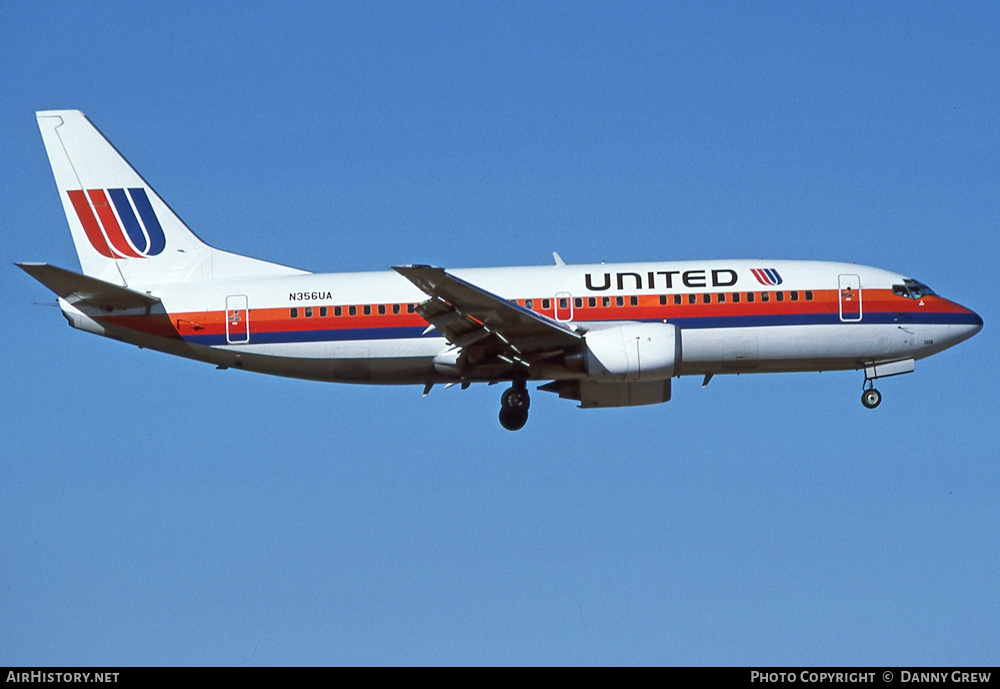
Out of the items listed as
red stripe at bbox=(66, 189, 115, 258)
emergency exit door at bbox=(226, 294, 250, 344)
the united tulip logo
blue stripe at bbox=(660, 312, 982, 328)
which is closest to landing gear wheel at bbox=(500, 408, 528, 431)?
blue stripe at bbox=(660, 312, 982, 328)

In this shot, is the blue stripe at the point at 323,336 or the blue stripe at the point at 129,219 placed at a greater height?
the blue stripe at the point at 129,219

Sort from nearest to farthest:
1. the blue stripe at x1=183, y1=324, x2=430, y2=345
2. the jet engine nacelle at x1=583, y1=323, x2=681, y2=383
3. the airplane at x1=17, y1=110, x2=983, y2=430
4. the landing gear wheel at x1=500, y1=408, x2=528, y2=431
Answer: the jet engine nacelle at x1=583, y1=323, x2=681, y2=383 < the airplane at x1=17, y1=110, x2=983, y2=430 < the blue stripe at x1=183, y1=324, x2=430, y2=345 < the landing gear wheel at x1=500, y1=408, x2=528, y2=431

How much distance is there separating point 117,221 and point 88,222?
2.77 feet

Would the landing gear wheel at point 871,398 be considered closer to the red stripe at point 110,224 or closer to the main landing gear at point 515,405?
the main landing gear at point 515,405

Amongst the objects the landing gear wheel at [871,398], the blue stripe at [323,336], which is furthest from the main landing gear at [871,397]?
the blue stripe at [323,336]

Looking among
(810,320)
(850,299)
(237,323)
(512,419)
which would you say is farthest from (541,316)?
(850,299)

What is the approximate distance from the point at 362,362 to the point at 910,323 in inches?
623

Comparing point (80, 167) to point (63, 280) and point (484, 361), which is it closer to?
point (63, 280)

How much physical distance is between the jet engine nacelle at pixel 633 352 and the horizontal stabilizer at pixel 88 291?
1267 centimetres

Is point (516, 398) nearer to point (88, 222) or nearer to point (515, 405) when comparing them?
point (515, 405)

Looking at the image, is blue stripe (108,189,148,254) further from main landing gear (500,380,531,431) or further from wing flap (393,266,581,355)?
main landing gear (500,380,531,431)

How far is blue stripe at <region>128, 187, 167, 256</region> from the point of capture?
4294 centimetres

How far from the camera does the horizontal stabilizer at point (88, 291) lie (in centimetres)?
3803

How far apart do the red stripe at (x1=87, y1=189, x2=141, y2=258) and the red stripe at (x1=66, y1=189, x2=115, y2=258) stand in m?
0.20
